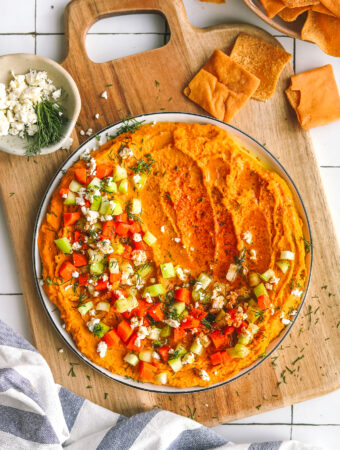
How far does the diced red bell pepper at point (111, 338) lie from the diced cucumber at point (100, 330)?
0.02m

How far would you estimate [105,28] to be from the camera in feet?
9.68

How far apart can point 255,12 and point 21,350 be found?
2489mm

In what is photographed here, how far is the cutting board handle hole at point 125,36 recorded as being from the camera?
295 cm

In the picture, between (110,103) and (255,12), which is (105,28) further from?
(255,12)

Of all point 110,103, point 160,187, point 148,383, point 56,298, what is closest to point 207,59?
point 110,103

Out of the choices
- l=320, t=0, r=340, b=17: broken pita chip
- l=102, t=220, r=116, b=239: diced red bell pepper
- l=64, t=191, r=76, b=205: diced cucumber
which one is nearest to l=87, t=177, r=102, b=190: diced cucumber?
l=64, t=191, r=76, b=205: diced cucumber

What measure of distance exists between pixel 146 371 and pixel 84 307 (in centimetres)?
54

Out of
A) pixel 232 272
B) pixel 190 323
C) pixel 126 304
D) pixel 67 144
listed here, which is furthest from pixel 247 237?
pixel 67 144

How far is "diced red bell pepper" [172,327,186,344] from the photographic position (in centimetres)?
277

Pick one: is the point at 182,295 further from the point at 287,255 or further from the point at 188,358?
the point at 287,255

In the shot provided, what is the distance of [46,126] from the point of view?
270 centimetres

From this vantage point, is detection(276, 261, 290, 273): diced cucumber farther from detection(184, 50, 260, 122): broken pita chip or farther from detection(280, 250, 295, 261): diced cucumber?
detection(184, 50, 260, 122): broken pita chip

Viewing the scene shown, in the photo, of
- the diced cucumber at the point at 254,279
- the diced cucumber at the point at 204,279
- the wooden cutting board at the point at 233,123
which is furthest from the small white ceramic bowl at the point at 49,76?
the diced cucumber at the point at 254,279

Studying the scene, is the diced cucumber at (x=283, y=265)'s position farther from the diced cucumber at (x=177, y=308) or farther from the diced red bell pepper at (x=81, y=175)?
the diced red bell pepper at (x=81, y=175)
